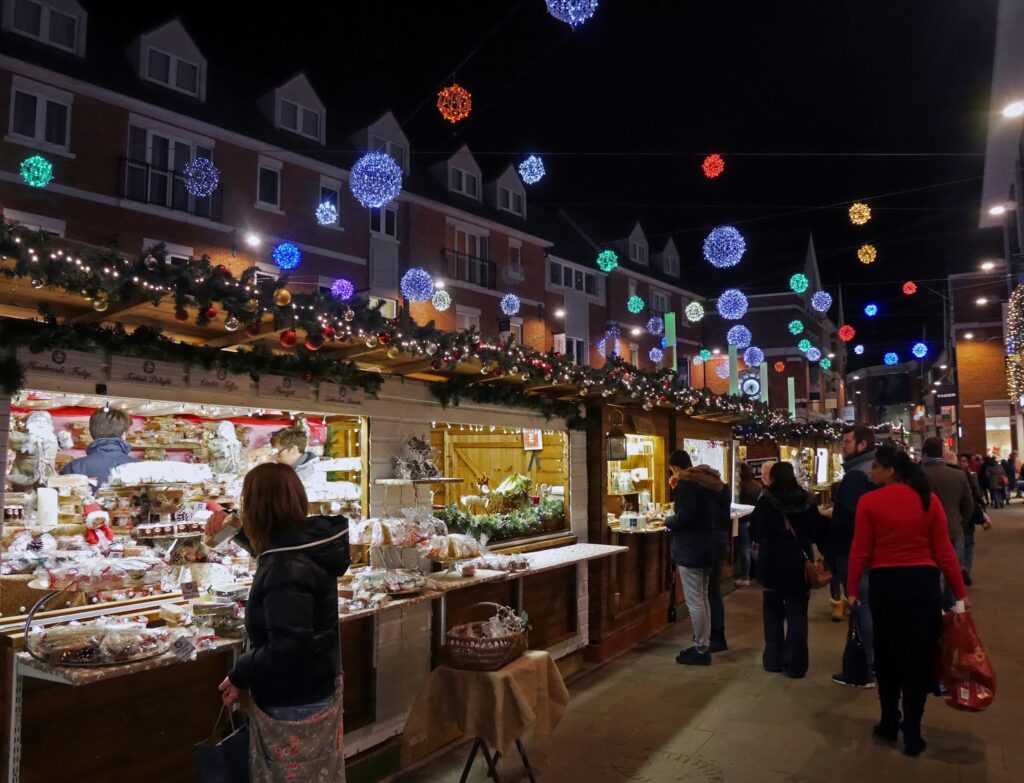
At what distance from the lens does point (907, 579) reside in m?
4.48

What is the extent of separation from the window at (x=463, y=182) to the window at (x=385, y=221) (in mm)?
2924

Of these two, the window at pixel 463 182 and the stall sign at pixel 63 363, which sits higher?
the window at pixel 463 182

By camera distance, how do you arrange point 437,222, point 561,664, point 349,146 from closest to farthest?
point 561,664
point 349,146
point 437,222

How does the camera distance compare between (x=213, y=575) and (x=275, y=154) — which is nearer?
(x=213, y=575)

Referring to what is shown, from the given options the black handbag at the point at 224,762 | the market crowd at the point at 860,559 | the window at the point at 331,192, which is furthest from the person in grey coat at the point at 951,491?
the window at the point at 331,192

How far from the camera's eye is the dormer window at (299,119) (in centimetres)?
1802

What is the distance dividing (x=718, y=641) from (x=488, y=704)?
13.0 ft

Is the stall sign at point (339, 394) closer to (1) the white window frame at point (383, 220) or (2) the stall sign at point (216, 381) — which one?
(2) the stall sign at point (216, 381)

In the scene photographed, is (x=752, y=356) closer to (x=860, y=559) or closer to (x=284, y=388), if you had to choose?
(x=860, y=559)

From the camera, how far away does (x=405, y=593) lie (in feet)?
14.8

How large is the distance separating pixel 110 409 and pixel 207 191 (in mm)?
7862

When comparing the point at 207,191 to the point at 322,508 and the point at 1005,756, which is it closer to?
the point at 322,508

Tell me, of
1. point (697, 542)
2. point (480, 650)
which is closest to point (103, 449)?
point (480, 650)

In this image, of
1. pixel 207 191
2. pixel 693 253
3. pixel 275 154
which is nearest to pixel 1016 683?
pixel 207 191
